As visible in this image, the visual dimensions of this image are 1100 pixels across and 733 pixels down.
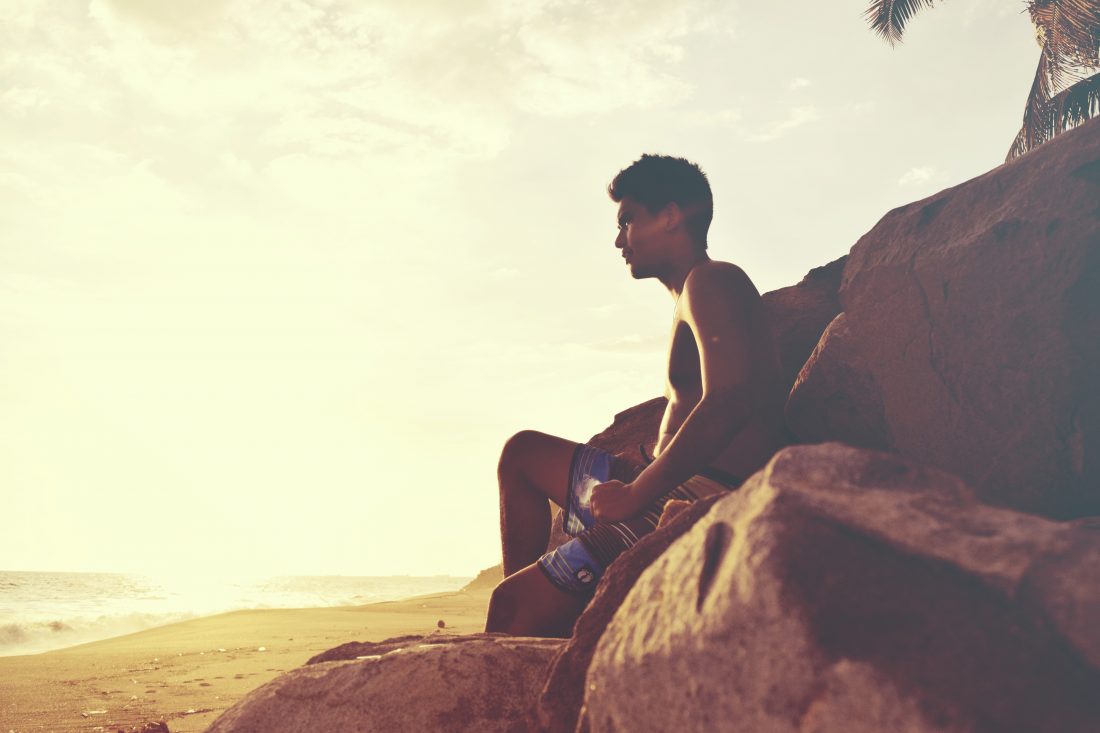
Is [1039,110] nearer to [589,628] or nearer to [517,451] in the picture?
[517,451]

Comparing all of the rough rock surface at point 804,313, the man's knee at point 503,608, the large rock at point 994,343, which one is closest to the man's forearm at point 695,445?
the man's knee at point 503,608

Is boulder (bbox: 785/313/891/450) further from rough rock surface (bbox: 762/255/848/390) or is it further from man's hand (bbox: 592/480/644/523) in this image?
man's hand (bbox: 592/480/644/523)

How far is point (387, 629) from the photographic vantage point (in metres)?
9.40

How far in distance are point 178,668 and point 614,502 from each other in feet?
19.7

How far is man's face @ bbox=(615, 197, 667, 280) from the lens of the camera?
296cm

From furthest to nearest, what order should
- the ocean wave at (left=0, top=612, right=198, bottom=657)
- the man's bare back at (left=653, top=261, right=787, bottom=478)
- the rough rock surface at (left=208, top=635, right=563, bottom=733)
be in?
1. the ocean wave at (left=0, top=612, right=198, bottom=657)
2. the man's bare back at (left=653, top=261, right=787, bottom=478)
3. the rough rock surface at (left=208, top=635, right=563, bottom=733)

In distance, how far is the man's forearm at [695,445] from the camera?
2184 mm

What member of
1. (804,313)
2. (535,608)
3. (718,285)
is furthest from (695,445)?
(804,313)

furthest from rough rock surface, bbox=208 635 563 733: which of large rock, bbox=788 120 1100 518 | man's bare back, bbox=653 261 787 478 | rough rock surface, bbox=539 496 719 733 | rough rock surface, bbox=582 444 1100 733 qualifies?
large rock, bbox=788 120 1100 518

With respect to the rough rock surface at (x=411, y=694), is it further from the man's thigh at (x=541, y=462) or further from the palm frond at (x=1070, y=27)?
the palm frond at (x=1070, y=27)

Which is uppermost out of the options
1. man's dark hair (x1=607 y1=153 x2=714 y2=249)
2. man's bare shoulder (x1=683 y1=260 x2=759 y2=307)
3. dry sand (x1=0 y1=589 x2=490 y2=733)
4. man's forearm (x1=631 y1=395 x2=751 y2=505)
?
man's dark hair (x1=607 y1=153 x2=714 y2=249)

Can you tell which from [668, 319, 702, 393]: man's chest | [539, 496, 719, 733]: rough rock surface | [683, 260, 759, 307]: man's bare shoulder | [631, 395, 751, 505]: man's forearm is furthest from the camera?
[668, 319, 702, 393]: man's chest

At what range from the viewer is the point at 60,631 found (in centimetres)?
1598

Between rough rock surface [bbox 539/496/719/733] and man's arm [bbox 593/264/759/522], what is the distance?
1.20 ft
